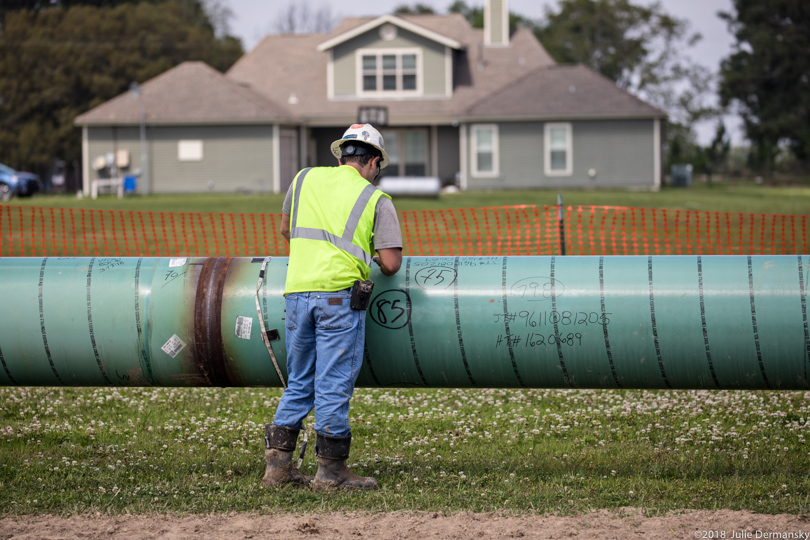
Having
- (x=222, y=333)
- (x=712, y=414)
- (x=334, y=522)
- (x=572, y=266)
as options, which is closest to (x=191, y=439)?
(x=222, y=333)

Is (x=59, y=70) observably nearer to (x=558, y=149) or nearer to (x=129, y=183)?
(x=129, y=183)

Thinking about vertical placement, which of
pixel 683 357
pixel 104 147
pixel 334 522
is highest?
pixel 104 147

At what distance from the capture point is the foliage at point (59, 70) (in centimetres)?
4653

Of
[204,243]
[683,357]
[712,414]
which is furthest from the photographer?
[204,243]

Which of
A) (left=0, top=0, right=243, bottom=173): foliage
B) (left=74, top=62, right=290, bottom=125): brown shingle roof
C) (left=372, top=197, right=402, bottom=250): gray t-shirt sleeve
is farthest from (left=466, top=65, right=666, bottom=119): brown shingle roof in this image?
(left=372, top=197, right=402, bottom=250): gray t-shirt sleeve

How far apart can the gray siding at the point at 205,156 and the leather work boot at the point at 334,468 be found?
30.3 metres

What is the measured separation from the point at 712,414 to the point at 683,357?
2058 millimetres

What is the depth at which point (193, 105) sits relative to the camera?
1382 inches

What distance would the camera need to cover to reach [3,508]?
16.2 ft

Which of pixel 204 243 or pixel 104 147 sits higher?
pixel 104 147

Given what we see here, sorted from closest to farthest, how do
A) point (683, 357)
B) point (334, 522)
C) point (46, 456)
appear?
point (334, 522), point (683, 357), point (46, 456)

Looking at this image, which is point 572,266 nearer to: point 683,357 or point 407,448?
point 683,357

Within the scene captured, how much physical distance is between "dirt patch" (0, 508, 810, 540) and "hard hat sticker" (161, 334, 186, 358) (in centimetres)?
99

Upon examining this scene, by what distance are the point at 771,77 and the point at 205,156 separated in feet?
119
